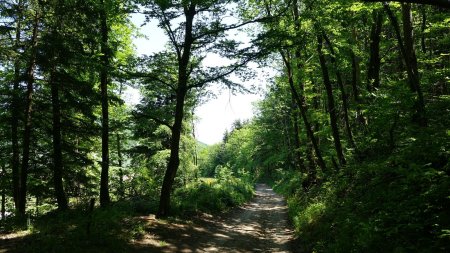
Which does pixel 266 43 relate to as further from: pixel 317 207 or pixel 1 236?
pixel 1 236

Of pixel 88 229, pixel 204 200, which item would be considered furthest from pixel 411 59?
pixel 204 200

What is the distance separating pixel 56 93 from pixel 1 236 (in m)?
6.73

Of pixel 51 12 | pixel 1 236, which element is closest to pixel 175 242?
pixel 1 236

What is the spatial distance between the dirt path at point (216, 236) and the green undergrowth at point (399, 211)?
1961mm

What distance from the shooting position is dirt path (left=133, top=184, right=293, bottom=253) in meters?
11.3

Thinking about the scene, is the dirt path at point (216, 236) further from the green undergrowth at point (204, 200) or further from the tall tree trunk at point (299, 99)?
the tall tree trunk at point (299, 99)

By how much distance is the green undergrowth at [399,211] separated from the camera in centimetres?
593

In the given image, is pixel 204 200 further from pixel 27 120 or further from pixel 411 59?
pixel 411 59

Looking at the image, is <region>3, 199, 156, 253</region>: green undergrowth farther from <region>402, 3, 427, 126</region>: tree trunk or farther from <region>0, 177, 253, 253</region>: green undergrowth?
<region>402, 3, 427, 126</region>: tree trunk

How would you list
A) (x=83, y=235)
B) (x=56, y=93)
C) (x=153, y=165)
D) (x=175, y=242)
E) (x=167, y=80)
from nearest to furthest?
(x=83, y=235)
(x=175, y=242)
(x=56, y=93)
(x=167, y=80)
(x=153, y=165)

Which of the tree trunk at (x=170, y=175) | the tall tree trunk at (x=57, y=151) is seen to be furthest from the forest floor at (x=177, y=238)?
the tall tree trunk at (x=57, y=151)

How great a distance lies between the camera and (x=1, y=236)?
34.2 ft

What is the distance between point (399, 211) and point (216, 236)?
26.6 ft

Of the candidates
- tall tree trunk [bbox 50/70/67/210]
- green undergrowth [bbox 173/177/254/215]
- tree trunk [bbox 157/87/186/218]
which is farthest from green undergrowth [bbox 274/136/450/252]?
tall tree trunk [bbox 50/70/67/210]
